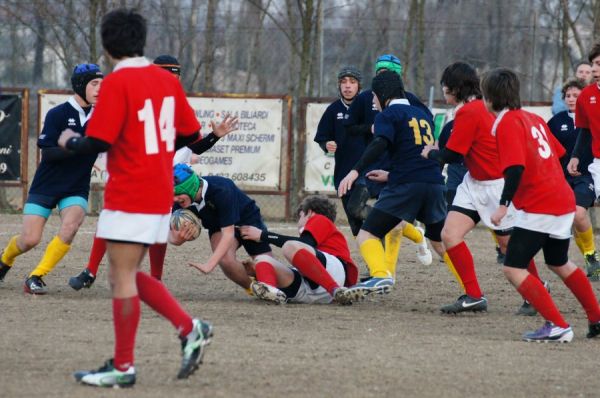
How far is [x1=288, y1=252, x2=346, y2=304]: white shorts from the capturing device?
26.2 ft

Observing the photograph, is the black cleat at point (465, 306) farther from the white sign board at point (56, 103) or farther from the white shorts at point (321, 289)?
the white sign board at point (56, 103)

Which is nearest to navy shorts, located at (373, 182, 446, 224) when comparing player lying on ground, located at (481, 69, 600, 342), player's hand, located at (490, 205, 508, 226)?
player lying on ground, located at (481, 69, 600, 342)

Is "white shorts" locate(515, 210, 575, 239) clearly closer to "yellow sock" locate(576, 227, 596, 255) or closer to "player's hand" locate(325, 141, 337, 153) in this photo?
"yellow sock" locate(576, 227, 596, 255)

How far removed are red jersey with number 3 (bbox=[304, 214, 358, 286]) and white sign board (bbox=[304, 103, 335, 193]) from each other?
7706 millimetres

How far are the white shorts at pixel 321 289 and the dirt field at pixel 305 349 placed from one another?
0.17m

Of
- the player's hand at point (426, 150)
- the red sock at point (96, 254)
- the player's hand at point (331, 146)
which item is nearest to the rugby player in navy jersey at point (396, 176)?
the player's hand at point (426, 150)

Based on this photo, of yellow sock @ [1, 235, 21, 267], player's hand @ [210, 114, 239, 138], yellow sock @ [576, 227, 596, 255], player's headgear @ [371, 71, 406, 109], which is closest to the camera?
player's hand @ [210, 114, 239, 138]

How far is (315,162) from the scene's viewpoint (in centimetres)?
1603

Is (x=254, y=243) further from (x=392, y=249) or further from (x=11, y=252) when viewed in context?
(x=11, y=252)

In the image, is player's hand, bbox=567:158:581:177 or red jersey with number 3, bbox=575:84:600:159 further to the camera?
player's hand, bbox=567:158:581:177

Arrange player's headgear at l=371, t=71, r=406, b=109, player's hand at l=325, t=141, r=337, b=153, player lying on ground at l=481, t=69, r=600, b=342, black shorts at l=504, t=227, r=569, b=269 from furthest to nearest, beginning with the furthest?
player's hand at l=325, t=141, r=337, b=153 < player's headgear at l=371, t=71, r=406, b=109 < black shorts at l=504, t=227, r=569, b=269 < player lying on ground at l=481, t=69, r=600, b=342

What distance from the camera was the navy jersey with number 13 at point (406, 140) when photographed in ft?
25.9

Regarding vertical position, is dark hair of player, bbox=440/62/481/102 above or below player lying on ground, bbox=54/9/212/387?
above

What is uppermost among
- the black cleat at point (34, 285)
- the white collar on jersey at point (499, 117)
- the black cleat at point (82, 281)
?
the white collar on jersey at point (499, 117)
